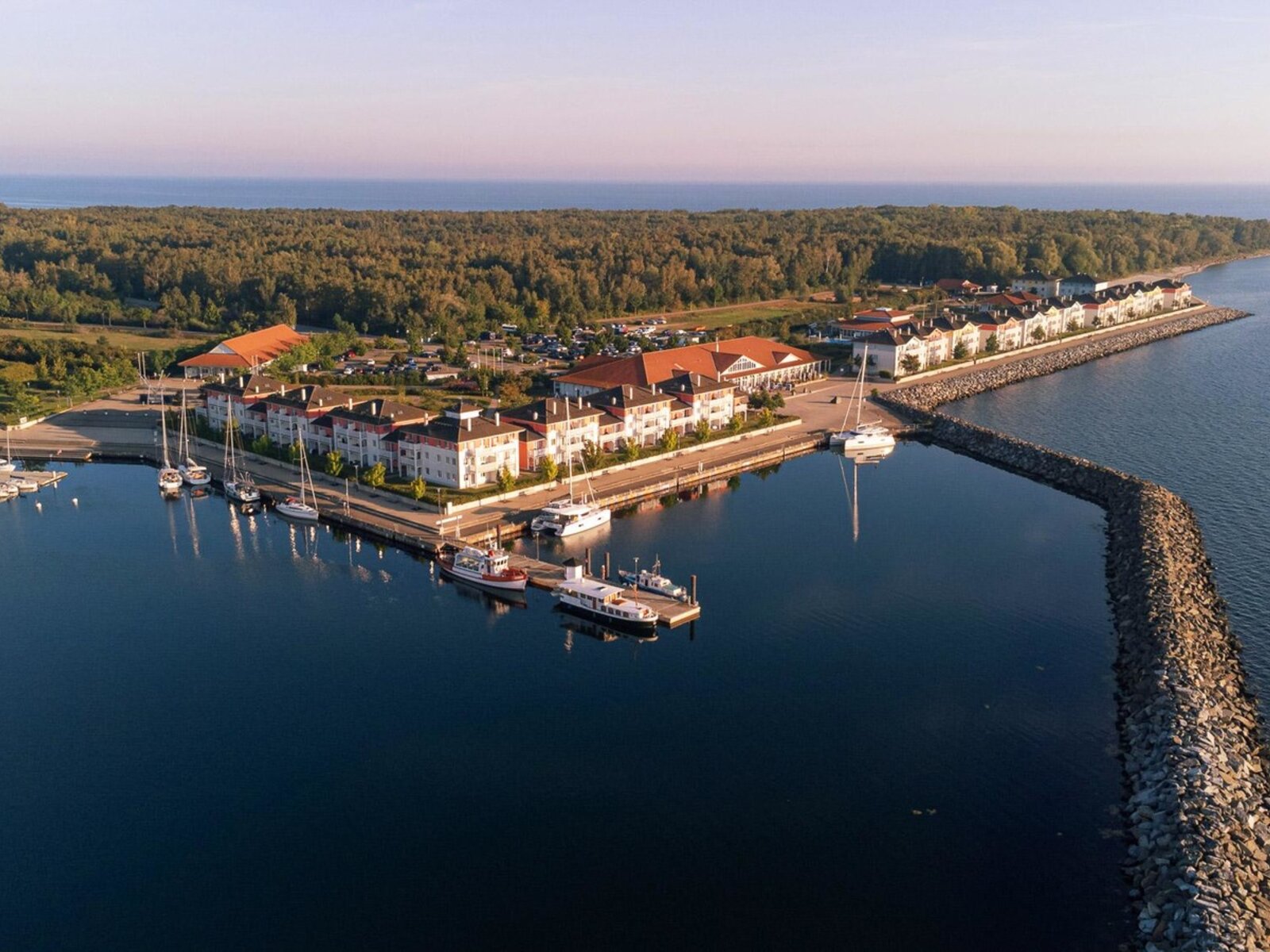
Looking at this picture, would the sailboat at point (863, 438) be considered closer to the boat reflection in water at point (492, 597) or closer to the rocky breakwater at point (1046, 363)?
the rocky breakwater at point (1046, 363)

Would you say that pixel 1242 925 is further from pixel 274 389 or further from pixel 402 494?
pixel 274 389

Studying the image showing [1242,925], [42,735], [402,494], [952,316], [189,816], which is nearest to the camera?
[1242,925]

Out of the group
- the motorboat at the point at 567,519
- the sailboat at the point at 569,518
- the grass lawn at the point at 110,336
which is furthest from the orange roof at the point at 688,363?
the grass lawn at the point at 110,336

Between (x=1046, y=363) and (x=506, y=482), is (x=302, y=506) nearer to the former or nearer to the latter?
(x=506, y=482)

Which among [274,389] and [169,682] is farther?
[274,389]

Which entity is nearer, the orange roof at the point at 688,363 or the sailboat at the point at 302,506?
the sailboat at the point at 302,506

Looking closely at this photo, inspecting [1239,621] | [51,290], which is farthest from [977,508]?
[51,290]

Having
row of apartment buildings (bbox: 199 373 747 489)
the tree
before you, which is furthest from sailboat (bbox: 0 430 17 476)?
the tree
